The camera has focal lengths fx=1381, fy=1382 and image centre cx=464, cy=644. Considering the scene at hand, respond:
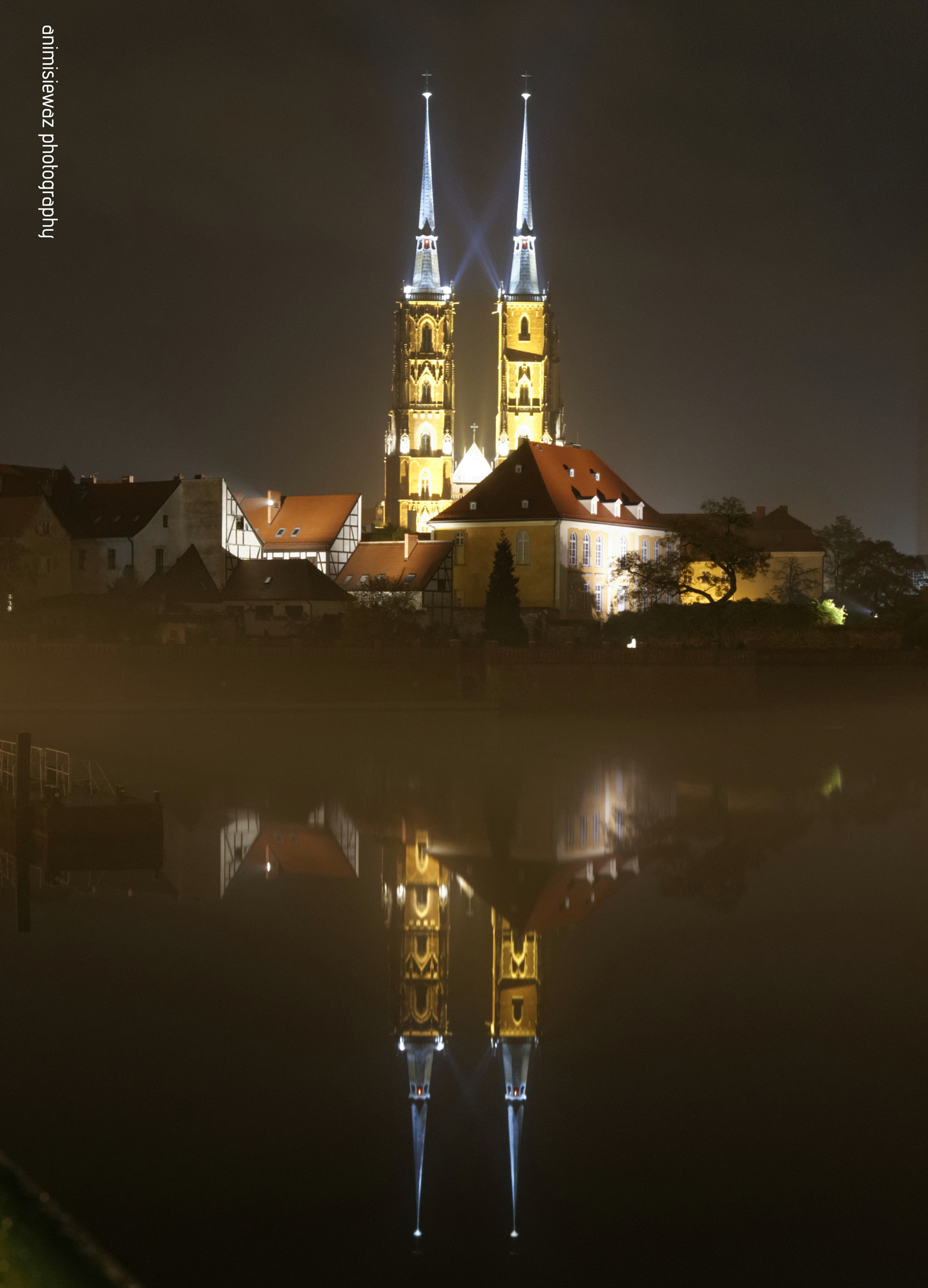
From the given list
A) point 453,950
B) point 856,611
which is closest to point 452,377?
point 856,611

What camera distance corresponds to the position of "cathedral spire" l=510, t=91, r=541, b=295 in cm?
11269

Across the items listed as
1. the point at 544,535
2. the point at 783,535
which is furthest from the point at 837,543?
the point at 544,535

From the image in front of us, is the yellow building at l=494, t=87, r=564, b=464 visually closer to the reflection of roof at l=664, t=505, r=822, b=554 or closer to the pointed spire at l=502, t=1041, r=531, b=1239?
the reflection of roof at l=664, t=505, r=822, b=554

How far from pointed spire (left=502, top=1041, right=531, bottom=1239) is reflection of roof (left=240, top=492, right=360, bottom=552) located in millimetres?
64961

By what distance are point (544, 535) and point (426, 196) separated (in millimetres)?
52794

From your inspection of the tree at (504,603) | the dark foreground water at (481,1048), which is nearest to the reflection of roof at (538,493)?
the tree at (504,603)

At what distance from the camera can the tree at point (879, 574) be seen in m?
90.2

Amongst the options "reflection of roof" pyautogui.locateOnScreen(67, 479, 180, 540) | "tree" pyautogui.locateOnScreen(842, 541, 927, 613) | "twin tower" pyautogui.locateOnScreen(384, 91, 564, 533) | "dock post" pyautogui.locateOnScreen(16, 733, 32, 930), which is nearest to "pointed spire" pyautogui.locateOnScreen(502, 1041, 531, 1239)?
"dock post" pyautogui.locateOnScreen(16, 733, 32, 930)

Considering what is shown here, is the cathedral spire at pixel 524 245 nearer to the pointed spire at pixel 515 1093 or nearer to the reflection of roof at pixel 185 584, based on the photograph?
the reflection of roof at pixel 185 584

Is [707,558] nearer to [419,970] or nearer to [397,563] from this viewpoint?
[397,563]

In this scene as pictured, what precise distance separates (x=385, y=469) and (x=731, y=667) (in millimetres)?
61924

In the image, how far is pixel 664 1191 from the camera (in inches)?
352

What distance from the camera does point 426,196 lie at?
113m

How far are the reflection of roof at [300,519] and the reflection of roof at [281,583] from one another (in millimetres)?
9551
